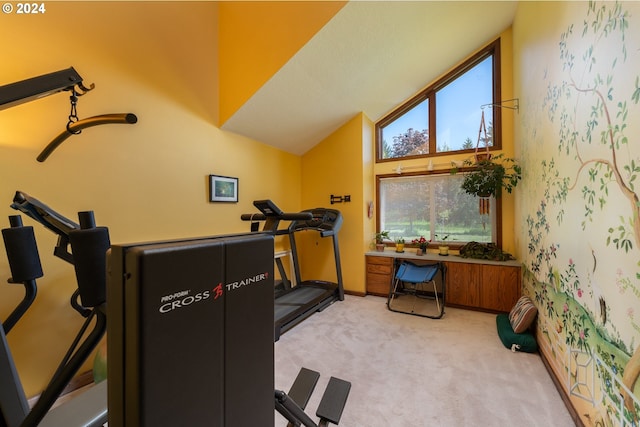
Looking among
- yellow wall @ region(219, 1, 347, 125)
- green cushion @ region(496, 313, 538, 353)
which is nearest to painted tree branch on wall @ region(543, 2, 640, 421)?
green cushion @ region(496, 313, 538, 353)

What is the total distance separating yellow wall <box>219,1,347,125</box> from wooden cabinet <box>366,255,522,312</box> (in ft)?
9.77

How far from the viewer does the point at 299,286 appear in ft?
12.4

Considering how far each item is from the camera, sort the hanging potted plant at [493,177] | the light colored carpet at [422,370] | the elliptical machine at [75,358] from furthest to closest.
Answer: the hanging potted plant at [493,177] < the light colored carpet at [422,370] < the elliptical machine at [75,358]

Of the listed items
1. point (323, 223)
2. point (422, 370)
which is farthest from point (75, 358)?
point (323, 223)

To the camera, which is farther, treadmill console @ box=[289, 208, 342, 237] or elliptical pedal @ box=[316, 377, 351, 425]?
treadmill console @ box=[289, 208, 342, 237]

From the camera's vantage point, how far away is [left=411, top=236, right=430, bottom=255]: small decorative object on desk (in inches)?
148

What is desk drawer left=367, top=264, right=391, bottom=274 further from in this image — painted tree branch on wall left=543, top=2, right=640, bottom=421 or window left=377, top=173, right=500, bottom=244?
painted tree branch on wall left=543, top=2, right=640, bottom=421

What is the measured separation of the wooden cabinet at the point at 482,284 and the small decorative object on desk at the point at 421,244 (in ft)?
0.83

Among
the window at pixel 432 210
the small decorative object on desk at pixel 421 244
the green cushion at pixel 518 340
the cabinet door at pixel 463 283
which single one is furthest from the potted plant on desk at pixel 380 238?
the green cushion at pixel 518 340

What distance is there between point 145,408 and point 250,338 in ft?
0.79

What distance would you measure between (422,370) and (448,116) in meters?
3.48

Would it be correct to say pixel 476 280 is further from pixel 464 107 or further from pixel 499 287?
pixel 464 107

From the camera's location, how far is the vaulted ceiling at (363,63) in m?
Answer: 2.43

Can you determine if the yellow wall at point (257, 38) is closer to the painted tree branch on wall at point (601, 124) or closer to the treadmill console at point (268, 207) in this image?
the treadmill console at point (268, 207)
